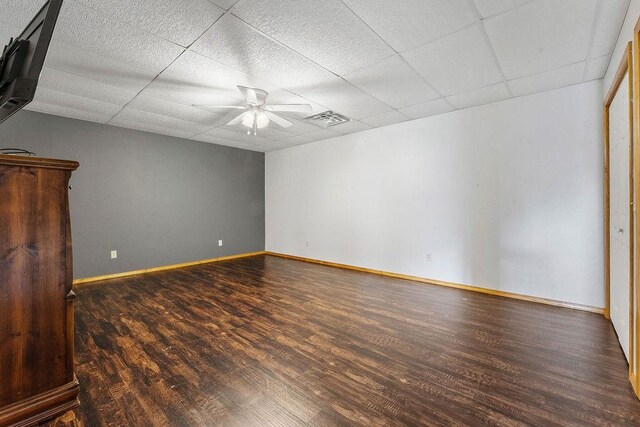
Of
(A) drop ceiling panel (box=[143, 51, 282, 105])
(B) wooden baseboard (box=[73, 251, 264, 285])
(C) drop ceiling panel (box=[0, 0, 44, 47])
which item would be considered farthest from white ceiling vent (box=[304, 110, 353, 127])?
(B) wooden baseboard (box=[73, 251, 264, 285])

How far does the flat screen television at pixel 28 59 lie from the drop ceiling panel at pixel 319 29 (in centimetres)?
104

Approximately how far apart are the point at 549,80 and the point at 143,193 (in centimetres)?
599

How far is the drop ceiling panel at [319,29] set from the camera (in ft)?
6.14

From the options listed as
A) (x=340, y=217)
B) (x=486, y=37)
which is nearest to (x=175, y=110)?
(x=340, y=217)

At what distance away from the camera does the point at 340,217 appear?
5.31 m

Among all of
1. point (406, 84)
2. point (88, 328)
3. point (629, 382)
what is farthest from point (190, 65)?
point (629, 382)

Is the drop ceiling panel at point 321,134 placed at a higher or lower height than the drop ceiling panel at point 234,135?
higher

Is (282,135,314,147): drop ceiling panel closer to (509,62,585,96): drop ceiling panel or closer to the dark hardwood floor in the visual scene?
the dark hardwood floor

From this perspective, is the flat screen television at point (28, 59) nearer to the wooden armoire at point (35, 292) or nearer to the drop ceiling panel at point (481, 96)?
the wooden armoire at point (35, 292)

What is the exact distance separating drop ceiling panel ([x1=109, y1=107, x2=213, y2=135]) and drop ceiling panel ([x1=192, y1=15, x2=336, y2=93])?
2124 millimetres

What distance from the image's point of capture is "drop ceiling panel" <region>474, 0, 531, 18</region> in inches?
72.2

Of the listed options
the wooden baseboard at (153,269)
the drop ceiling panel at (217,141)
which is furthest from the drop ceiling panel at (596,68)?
the wooden baseboard at (153,269)

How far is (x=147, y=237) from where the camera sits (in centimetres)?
484

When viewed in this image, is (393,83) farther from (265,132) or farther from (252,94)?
(265,132)
